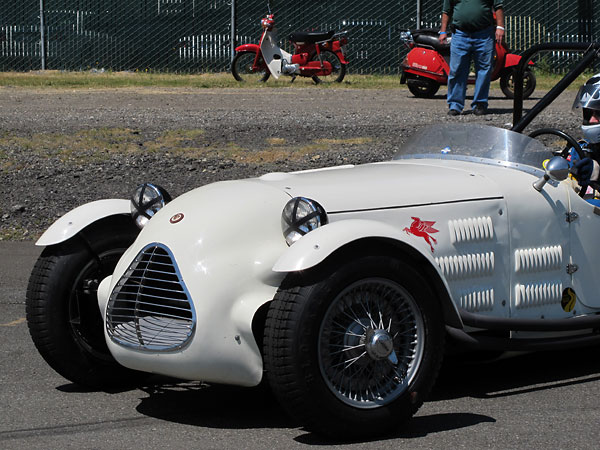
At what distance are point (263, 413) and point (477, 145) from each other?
1878mm

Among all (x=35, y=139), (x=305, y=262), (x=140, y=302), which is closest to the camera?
(x=305, y=262)

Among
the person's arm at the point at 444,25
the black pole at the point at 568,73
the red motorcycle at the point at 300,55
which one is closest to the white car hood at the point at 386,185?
the black pole at the point at 568,73

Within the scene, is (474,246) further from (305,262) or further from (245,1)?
(245,1)

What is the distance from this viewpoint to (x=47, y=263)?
5086mm

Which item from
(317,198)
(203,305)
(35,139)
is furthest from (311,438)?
(35,139)

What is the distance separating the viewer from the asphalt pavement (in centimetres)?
432

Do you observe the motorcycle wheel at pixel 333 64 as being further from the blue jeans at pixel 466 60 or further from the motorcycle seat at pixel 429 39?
the blue jeans at pixel 466 60

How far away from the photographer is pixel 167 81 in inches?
759

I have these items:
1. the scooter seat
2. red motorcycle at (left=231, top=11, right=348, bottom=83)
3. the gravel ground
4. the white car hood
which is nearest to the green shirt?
the gravel ground

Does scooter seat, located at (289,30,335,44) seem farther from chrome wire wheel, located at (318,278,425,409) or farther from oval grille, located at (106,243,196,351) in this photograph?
chrome wire wheel, located at (318,278,425,409)

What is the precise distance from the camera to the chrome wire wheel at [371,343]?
14.1 ft

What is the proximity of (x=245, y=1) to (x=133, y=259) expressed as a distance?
58.0 feet

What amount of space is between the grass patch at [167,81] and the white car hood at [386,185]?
502 inches

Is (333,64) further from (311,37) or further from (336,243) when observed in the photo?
(336,243)
